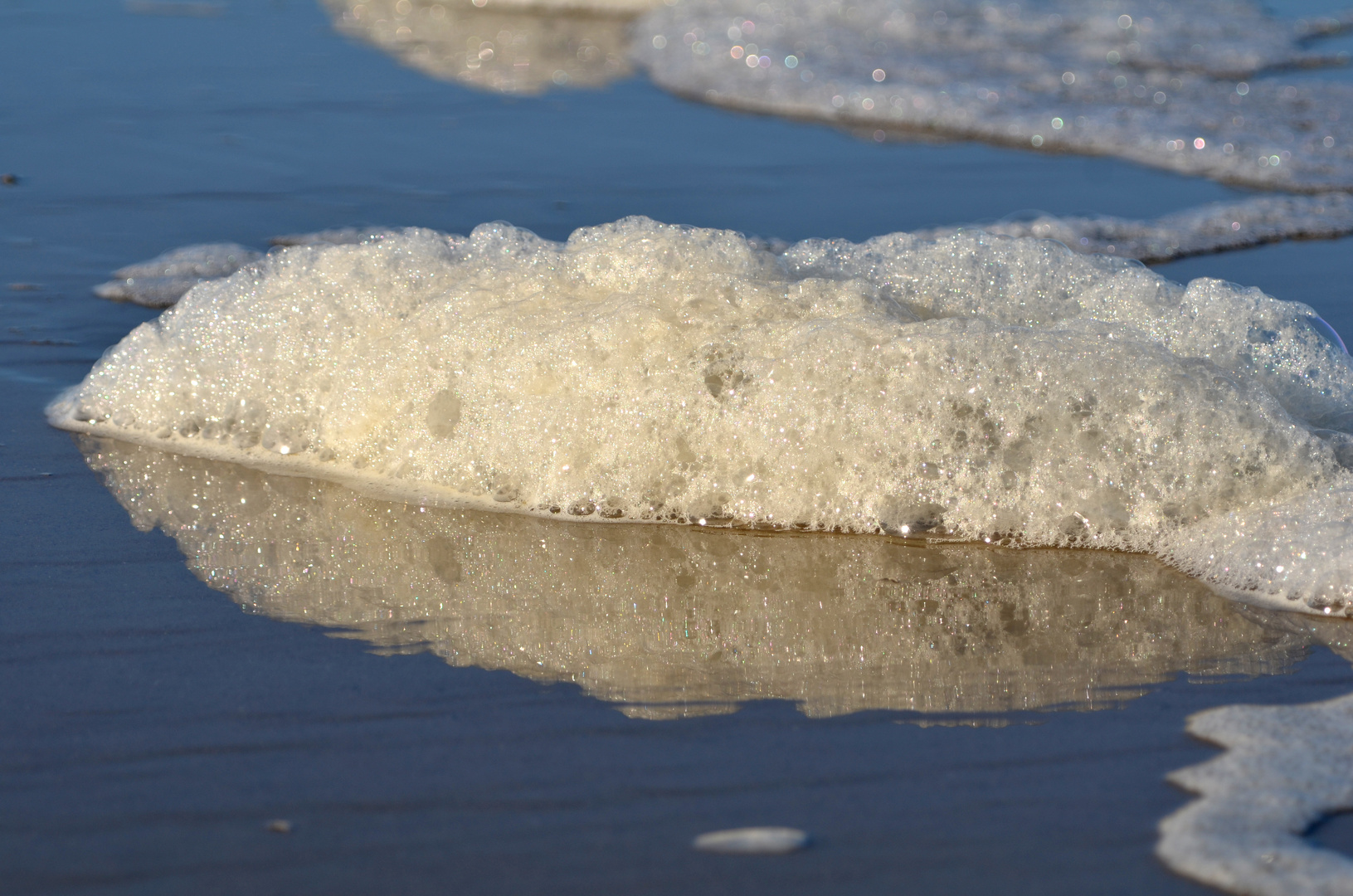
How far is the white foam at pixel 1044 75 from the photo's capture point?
6109 millimetres

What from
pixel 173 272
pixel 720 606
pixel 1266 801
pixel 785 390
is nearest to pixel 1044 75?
pixel 173 272

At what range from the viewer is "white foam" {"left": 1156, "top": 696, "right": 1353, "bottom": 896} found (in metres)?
1.84

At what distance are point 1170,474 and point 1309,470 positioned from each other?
0.29m

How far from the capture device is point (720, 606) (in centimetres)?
262

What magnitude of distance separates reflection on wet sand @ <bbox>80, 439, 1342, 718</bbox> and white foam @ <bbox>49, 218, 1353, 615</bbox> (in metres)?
0.12

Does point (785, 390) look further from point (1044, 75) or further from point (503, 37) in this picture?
point (503, 37)

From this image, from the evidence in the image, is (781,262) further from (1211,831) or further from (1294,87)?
(1294,87)

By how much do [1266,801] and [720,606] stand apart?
101 centimetres

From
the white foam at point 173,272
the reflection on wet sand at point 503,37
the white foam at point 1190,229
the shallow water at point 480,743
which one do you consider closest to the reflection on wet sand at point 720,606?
the shallow water at point 480,743

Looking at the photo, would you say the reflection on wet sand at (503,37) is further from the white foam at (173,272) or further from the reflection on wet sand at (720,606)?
the reflection on wet sand at (720,606)

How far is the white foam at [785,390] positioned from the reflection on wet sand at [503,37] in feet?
11.6

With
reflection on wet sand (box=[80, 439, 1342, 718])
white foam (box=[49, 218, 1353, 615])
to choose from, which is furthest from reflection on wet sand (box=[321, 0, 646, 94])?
reflection on wet sand (box=[80, 439, 1342, 718])

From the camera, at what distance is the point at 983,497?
9.54ft

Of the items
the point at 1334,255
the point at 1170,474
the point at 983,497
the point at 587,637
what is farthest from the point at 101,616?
the point at 1334,255
